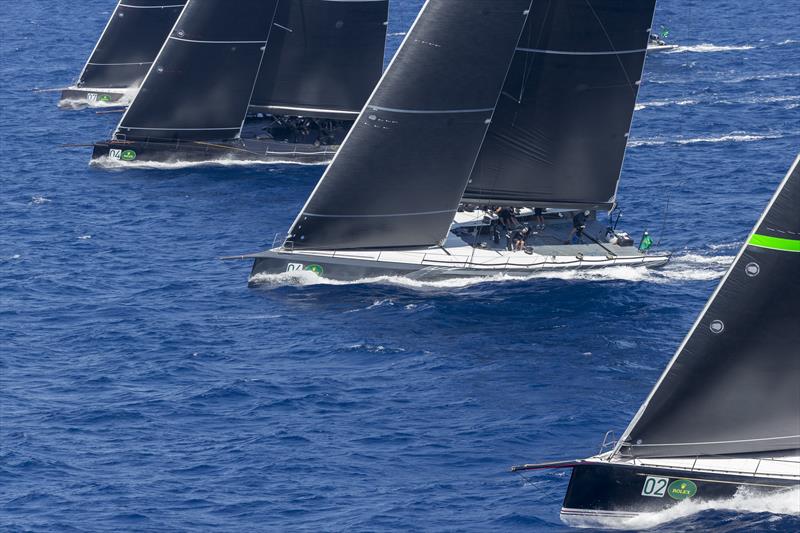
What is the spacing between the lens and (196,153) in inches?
3875

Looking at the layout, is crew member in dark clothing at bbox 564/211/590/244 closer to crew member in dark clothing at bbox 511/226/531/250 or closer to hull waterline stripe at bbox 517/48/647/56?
crew member in dark clothing at bbox 511/226/531/250

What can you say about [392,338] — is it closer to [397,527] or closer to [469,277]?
[469,277]

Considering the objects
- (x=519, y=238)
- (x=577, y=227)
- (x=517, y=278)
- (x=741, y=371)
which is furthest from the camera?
(x=577, y=227)

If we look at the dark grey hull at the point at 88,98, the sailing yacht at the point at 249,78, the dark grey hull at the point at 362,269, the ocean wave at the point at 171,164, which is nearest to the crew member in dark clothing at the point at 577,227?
the dark grey hull at the point at 362,269

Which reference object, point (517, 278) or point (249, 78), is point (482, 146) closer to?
point (517, 278)

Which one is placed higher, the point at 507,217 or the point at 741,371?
the point at 741,371

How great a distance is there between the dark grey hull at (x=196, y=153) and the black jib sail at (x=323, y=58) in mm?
2929

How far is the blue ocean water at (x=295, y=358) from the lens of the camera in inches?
2119

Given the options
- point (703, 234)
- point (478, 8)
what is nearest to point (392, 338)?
point (478, 8)

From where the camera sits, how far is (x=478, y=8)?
70750 mm

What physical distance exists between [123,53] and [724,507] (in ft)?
→ 254

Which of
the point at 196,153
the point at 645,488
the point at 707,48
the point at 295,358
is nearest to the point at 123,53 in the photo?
the point at 196,153

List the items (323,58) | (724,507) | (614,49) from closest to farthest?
(724,507), (614,49), (323,58)

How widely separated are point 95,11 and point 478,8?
9670 centimetres
